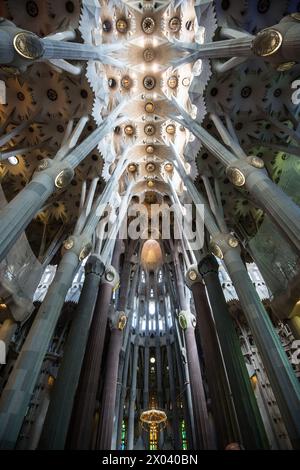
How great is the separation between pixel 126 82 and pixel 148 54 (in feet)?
6.61

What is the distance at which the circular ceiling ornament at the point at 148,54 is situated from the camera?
15.5 meters

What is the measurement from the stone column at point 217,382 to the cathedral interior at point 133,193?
0.06m

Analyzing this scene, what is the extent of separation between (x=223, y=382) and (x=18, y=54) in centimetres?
1238

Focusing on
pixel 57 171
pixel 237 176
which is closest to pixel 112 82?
pixel 57 171

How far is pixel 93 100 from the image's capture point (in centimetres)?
1174

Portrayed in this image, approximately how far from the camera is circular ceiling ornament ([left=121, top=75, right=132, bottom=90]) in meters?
16.2

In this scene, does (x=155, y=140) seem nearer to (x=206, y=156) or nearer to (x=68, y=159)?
(x=206, y=156)

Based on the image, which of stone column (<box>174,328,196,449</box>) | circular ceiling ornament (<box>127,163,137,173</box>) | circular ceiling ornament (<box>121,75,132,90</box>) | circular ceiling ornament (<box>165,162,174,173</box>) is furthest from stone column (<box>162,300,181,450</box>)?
circular ceiling ornament (<box>121,75,132,90</box>)

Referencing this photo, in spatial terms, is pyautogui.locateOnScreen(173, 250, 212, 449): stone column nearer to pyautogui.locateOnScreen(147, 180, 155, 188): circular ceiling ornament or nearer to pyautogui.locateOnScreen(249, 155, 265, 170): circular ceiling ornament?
pyautogui.locateOnScreen(147, 180, 155, 188): circular ceiling ornament

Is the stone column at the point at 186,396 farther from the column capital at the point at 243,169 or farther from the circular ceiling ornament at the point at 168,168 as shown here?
the column capital at the point at 243,169

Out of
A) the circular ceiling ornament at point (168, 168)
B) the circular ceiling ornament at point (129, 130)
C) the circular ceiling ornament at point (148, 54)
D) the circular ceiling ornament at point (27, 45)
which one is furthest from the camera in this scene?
the circular ceiling ornament at point (168, 168)

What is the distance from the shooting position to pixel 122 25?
1516 cm

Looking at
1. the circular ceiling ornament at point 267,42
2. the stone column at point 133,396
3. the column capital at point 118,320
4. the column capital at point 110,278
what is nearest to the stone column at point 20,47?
the circular ceiling ornament at point 267,42
